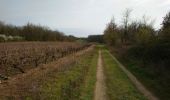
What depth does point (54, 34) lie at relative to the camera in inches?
3654

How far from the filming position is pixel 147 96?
13.4 meters

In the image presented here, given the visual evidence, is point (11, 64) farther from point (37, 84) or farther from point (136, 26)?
point (136, 26)

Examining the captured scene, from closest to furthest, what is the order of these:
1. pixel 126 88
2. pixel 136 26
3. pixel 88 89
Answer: pixel 88 89 → pixel 126 88 → pixel 136 26

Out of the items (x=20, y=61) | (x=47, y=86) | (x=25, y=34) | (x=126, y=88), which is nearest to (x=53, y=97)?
(x=47, y=86)

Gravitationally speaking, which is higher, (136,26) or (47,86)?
(136,26)

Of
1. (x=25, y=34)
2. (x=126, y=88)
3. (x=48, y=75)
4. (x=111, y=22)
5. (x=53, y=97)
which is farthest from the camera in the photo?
(x=111, y=22)

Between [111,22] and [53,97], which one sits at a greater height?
[111,22]

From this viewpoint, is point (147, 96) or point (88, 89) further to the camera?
point (88, 89)

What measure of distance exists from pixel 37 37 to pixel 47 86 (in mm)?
64651

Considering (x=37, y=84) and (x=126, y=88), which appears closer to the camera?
(x=37, y=84)

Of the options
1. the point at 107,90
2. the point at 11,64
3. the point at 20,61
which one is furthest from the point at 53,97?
the point at 20,61

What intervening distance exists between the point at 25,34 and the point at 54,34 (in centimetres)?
1959

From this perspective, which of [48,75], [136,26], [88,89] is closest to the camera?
[88,89]

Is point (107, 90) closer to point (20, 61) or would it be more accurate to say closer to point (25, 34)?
point (20, 61)
